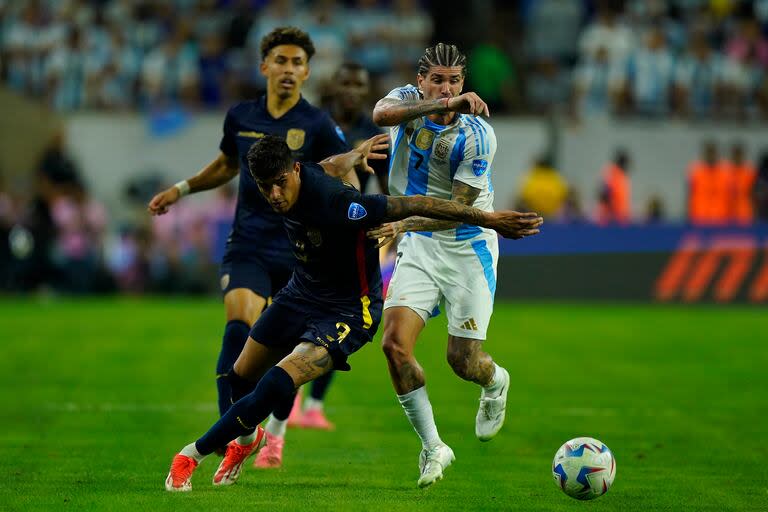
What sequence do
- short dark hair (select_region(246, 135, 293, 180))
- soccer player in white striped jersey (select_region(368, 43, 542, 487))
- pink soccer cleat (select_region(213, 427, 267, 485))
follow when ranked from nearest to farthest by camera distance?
short dark hair (select_region(246, 135, 293, 180))
pink soccer cleat (select_region(213, 427, 267, 485))
soccer player in white striped jersey (select_region(368, 43, 542, 487))

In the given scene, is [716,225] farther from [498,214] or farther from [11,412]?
[498,214]

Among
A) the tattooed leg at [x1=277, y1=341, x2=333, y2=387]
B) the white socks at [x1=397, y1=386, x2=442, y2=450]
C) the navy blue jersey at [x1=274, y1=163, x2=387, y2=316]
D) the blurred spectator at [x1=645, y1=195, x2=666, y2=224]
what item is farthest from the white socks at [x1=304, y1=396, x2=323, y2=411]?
the blurred spectator at [x1=645, y1=195, x2=666, y2=224]

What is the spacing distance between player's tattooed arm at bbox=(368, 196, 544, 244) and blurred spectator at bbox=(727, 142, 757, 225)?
17975mm

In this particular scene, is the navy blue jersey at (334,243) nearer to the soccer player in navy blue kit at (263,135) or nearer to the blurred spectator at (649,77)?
the soccer player in navy blue kit at (263,135)

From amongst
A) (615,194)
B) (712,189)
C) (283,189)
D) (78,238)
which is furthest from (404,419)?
(712,189)

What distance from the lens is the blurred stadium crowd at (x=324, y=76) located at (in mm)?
24875

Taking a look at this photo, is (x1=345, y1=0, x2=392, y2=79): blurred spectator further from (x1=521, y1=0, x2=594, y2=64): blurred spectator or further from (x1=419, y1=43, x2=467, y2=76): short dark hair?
(x1=419, y1=43, x2=467, y2=76): short dark hair

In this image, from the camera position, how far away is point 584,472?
314 inches

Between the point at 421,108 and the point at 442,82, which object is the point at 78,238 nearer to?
the point at 442,82

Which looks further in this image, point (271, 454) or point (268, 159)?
point (271, 454)

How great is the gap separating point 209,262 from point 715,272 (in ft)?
28.6

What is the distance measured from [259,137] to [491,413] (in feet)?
8.19

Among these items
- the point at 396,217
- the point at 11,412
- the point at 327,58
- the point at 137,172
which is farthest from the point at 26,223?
the point at 396,217

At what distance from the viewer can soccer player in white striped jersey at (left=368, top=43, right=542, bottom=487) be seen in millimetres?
8680
